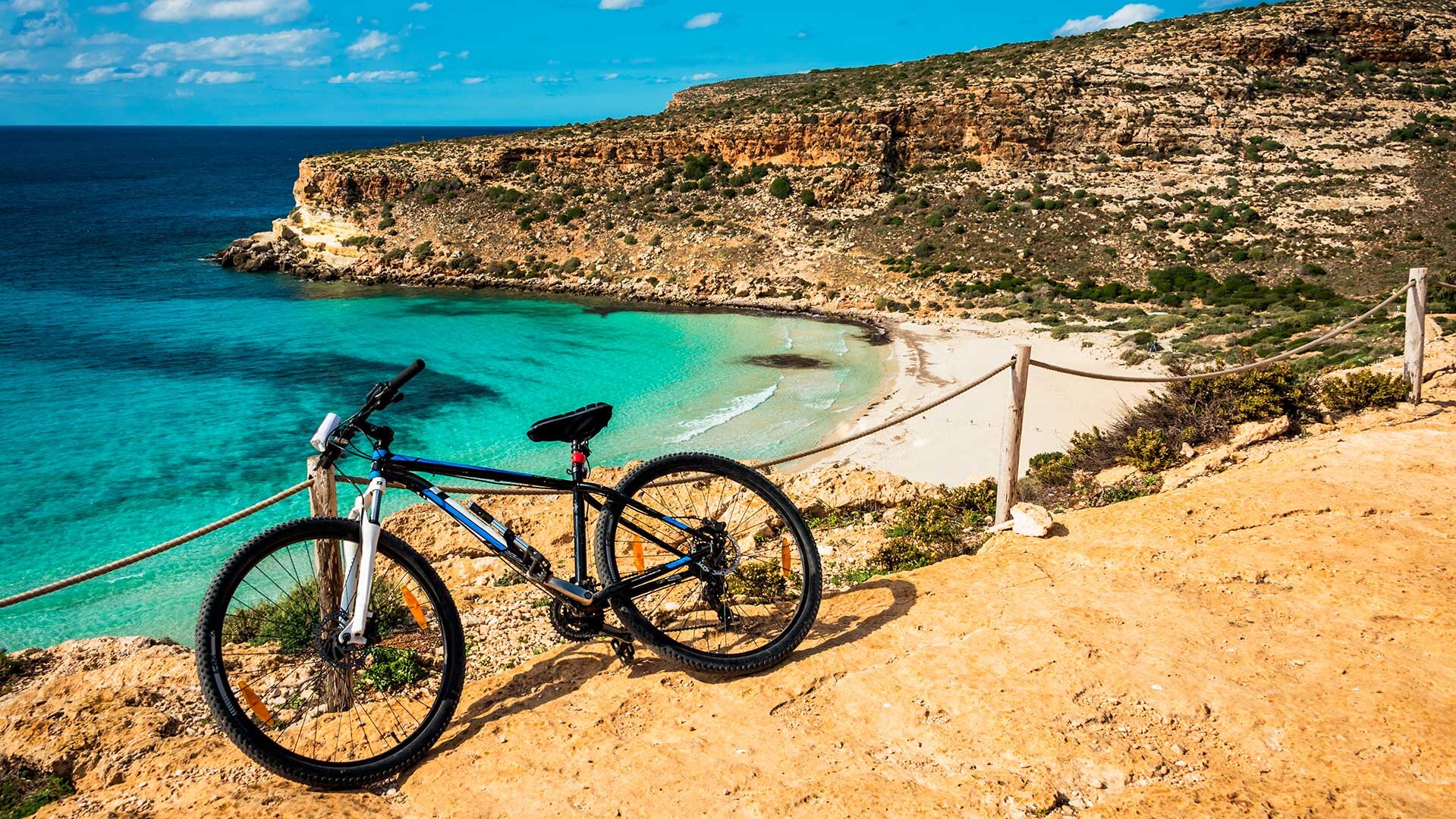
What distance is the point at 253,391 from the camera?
23.2m

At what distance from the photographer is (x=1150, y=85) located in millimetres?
41000

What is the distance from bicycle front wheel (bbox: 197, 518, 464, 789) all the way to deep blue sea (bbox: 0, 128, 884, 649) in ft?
22.1

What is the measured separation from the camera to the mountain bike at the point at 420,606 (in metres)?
3.24

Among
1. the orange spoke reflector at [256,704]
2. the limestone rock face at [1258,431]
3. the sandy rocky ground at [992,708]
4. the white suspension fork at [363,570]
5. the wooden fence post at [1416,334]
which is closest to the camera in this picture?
the sandy rocky ground at [992,708]

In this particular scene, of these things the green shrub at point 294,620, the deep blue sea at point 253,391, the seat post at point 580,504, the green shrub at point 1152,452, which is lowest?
the deep blue sea at point 253,391

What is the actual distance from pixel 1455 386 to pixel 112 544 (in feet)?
61.9

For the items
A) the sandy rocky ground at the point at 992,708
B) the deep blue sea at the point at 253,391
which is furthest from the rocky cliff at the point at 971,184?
the sandy rocky ground at the point at 992,708

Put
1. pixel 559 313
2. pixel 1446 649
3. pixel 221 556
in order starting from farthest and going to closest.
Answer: pixel 559 313
pixel 221 556
pixel 1446 649

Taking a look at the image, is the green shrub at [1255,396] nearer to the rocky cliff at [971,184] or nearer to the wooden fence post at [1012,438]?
the wooden fence post at [1012,438]

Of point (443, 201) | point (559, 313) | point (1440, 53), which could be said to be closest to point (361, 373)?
point (559, 313)

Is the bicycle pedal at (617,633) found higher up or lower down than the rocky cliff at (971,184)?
lower down

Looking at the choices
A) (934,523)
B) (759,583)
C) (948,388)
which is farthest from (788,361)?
(759,583)

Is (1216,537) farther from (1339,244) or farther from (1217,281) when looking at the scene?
(1339,244)

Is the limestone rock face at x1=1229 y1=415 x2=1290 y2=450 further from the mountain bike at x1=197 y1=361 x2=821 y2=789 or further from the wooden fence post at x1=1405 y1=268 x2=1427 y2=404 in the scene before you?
the mountain bike at x1=197 y1=361 x2=821 y2=789
